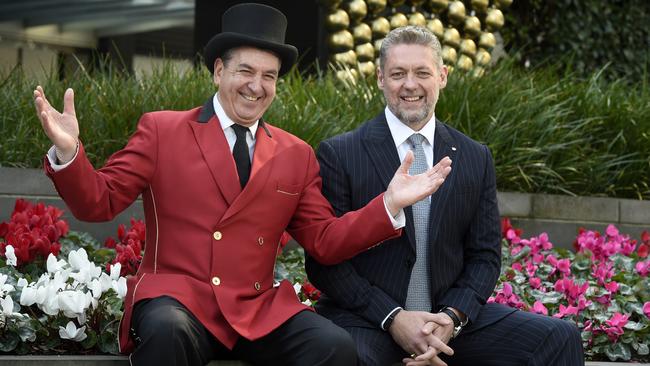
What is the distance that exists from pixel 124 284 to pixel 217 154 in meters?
0.69

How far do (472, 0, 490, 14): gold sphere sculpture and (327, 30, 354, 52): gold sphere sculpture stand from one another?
1208 millimetres

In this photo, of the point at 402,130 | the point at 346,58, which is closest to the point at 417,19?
the point at 346,58

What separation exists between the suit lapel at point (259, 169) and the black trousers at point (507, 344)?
618 mm

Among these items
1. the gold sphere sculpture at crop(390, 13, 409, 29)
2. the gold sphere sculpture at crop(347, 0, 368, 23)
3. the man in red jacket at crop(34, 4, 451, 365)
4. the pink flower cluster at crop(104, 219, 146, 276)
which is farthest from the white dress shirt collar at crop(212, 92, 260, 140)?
the gold sphere sculpture at crop(390, 13, 409, 29)

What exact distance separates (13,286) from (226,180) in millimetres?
1030

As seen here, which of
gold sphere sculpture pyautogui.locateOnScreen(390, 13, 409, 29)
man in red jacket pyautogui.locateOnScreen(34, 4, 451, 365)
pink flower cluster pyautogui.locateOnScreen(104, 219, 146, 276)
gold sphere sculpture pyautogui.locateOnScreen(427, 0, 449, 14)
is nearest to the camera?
man in red jacket pyautogui.locateOnScreen(34, 4, 451, 365)

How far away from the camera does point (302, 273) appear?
17.8 feet

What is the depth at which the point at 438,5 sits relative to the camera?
8.97m

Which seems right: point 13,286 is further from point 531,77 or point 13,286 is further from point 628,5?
point 628,5

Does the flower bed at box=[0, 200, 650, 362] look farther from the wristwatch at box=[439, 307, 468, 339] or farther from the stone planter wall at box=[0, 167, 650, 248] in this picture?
the wristwatch at box=[439, 307, 468, 339]

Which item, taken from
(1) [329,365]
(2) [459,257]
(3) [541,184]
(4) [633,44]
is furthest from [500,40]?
(1) [329,365]

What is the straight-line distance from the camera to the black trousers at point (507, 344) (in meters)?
4.07

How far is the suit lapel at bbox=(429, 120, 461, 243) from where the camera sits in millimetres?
4238

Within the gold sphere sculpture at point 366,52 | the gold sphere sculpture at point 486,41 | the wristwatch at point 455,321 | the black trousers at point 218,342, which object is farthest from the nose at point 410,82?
the gold sphere sculpture at point 486,41
